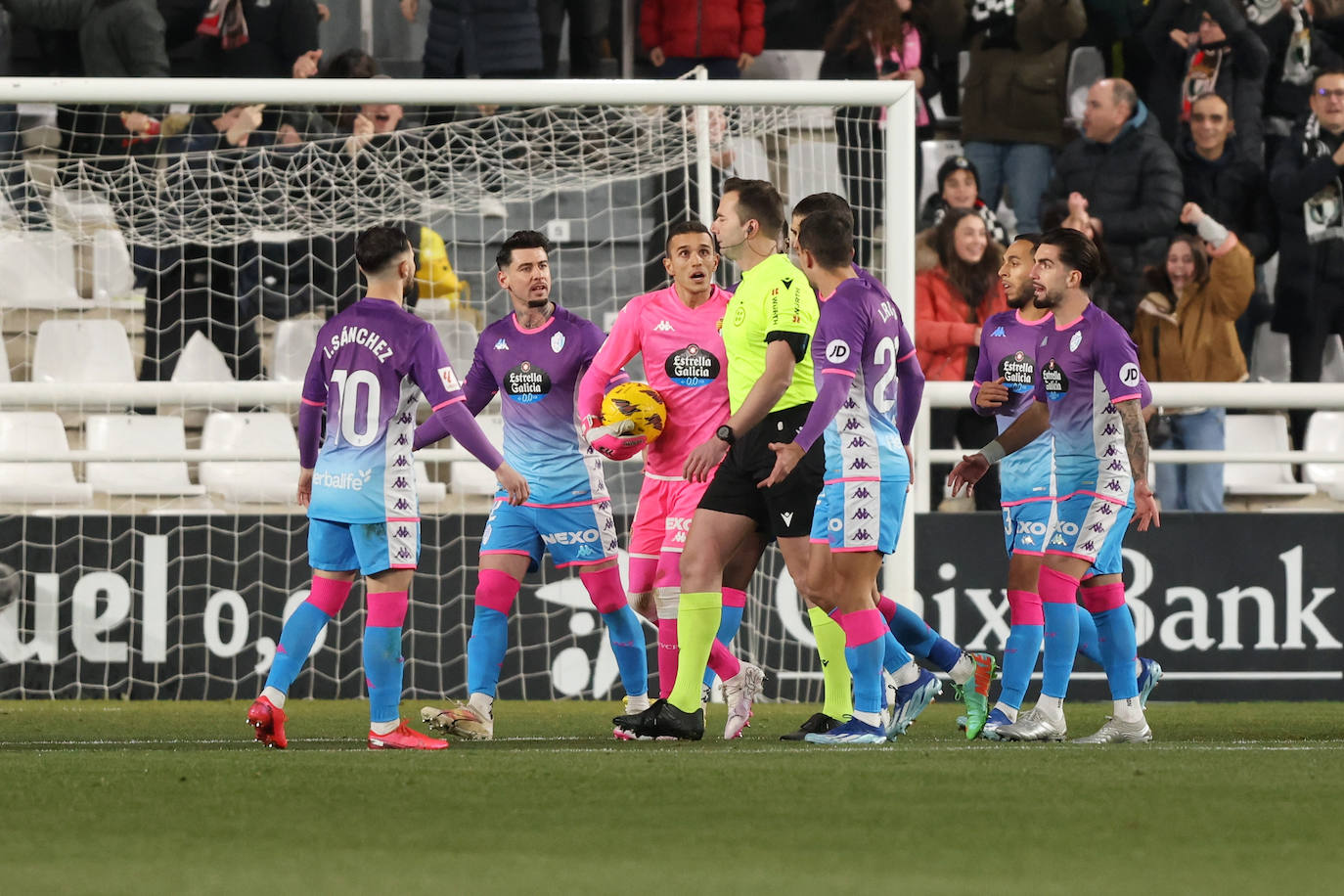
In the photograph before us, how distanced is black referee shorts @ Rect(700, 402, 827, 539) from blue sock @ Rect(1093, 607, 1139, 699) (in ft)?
4.62

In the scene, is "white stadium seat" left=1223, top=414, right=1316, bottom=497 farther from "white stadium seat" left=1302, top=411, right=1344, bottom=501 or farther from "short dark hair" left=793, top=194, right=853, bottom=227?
"short dark hair" left=793, top=194, right=853, bottom=227

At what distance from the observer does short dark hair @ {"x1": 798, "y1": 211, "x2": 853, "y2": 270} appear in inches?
269

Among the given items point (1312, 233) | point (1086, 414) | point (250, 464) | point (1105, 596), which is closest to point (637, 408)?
point (1086, 414)

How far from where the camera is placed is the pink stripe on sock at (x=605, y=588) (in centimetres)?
765

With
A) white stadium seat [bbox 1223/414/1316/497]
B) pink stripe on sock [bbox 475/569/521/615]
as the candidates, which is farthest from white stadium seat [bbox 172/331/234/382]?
white stadium seat [bbox 1223/414/1316/497]

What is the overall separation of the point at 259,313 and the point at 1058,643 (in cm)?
519

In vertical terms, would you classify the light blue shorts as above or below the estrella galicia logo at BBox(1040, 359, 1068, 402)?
below

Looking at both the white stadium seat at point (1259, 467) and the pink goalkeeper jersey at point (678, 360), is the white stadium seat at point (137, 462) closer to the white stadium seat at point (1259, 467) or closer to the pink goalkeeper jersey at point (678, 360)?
the pink goalkeeper jersey at point (678, 360)

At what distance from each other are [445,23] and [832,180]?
3.12 m

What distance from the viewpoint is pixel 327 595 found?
6812mm

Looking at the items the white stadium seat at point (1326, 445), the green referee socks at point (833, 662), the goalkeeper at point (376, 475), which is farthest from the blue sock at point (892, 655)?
the white stadium seat at point (1326, 445)

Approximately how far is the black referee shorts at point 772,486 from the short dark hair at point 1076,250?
1211 millimetres

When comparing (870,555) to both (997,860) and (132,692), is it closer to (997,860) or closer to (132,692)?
(997,860)

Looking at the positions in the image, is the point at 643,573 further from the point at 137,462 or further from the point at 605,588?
the point at 137,462
